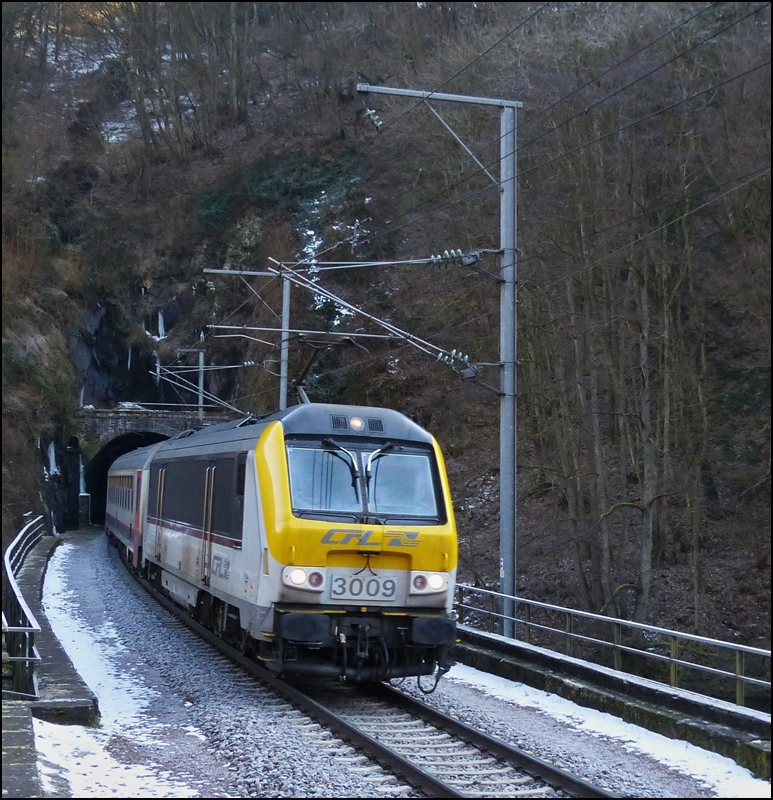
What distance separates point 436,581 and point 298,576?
1.49 metres

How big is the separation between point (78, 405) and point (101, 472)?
6.06 metres

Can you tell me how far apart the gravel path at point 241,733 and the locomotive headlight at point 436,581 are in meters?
1.23

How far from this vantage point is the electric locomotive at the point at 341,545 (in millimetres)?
9961

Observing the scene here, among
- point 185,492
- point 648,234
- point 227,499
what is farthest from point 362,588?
point 648,234

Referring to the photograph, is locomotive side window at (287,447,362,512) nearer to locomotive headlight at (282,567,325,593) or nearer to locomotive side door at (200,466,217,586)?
locomotive headlight at (282,567,325,593)

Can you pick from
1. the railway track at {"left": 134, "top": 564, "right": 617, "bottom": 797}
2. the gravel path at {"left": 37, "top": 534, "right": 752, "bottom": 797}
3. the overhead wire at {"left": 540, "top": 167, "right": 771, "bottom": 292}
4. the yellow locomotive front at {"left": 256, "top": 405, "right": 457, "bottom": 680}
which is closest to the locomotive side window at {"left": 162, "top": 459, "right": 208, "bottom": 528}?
the gravel path at {"left": 37, "top": 534, "right": 752, "bottom": 797}

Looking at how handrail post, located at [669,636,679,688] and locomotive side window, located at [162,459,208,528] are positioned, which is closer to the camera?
handrail post, located at [669,636,679,688]

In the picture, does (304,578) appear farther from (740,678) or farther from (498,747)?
(740,678)

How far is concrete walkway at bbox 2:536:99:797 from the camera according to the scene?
6477 mm

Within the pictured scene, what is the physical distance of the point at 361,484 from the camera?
10.5 meters

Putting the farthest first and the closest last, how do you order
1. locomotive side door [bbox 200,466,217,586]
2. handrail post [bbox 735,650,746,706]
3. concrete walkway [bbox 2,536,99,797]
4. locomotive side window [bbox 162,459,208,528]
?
locomotive side window [bbox 162,459,208,528] < locomotive side door [bbox 200,466,217,586] < handrail post [bbox 735,650,746,706] < concrete walkway [bbox 2,536,99,797]

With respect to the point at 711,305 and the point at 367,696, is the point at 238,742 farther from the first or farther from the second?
the point at 711,305

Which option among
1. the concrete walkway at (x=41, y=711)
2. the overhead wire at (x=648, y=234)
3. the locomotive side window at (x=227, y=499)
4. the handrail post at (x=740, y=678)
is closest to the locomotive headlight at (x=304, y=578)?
the locomotive side window at (x=227, y=499)

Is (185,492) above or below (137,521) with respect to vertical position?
above
